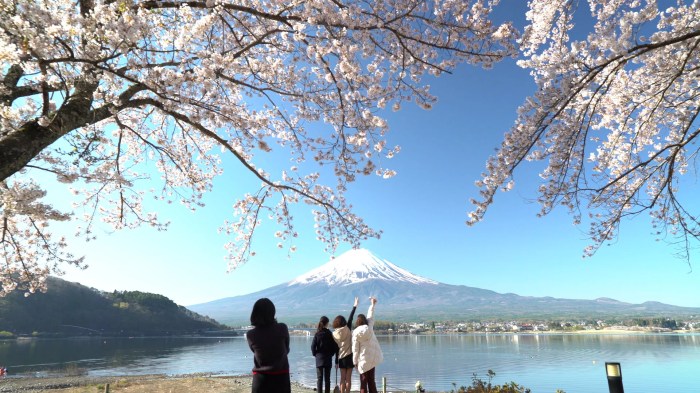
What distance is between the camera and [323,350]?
5.74m

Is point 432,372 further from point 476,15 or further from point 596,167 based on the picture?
point 476,15

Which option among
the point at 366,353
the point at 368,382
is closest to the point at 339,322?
the point at 366,353

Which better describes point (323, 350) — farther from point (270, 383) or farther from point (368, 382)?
point (270, 383)

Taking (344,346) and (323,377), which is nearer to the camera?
(344,346)

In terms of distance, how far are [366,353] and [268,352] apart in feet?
8.35

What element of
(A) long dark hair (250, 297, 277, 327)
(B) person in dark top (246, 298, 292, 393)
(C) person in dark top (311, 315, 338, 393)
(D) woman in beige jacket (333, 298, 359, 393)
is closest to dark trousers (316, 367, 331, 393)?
(C) person in dark top (311, 315, 338, 393)

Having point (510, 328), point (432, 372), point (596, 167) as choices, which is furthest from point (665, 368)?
point (510, 328)

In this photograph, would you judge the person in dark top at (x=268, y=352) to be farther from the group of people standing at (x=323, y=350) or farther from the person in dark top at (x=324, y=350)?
the person in dark top at (x=324, y=350)

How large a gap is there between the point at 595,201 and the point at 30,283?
1041 cm

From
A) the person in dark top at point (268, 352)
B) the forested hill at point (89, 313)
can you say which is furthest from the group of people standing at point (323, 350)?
the forested hill at point (89, 313)

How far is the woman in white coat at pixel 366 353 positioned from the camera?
5180mm

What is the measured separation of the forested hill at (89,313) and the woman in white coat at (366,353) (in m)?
92.2

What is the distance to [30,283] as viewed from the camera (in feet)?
25.1

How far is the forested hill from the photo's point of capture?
7344 cm
